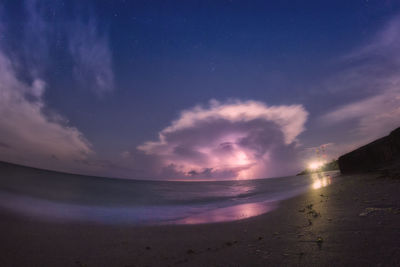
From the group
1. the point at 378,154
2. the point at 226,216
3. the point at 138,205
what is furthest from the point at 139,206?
the point at 378,154

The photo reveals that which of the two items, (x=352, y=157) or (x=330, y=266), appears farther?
(x=352, y=157)

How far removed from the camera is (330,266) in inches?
116

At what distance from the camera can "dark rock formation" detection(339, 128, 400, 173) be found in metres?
21.4

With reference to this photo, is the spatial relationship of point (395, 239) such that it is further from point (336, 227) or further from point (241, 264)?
point (241, 264)

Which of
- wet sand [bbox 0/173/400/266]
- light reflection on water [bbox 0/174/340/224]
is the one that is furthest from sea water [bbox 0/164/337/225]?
wet sand [bbox 0/173/400/266]

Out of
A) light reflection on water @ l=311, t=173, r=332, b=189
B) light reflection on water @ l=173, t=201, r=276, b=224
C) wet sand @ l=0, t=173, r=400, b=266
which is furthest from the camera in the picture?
light reflection on water @ l=311, t=173, r=332, b=189

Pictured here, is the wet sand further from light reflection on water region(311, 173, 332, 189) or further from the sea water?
light reflection on water region(311, 173, 332, 189)

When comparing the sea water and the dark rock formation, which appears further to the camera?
the dark rock formation

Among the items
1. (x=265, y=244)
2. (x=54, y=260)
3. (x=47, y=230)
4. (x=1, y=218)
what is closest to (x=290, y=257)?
(x=265, y=244)

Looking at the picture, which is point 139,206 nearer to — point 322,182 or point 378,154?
point 322,182

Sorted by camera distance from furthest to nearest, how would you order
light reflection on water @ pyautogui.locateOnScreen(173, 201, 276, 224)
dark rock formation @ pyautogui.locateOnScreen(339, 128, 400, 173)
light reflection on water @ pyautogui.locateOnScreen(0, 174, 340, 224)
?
dark rock formation @ pyautogui.locateOnScreen(339, 128, 400, 173) < light reflection on water @ pyautogui.locateOnScreen(0, 174, 340, 224) < light reflection on water @ pyautogui.locateOnScreen(173, 201, 276, 224)

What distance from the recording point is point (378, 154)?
22172 millimetres

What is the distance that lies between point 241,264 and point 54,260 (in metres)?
4.96

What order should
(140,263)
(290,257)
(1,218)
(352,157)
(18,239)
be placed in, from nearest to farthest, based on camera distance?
(290,257) → (140,263) → (18,239) → (1,218) → (352,157)
